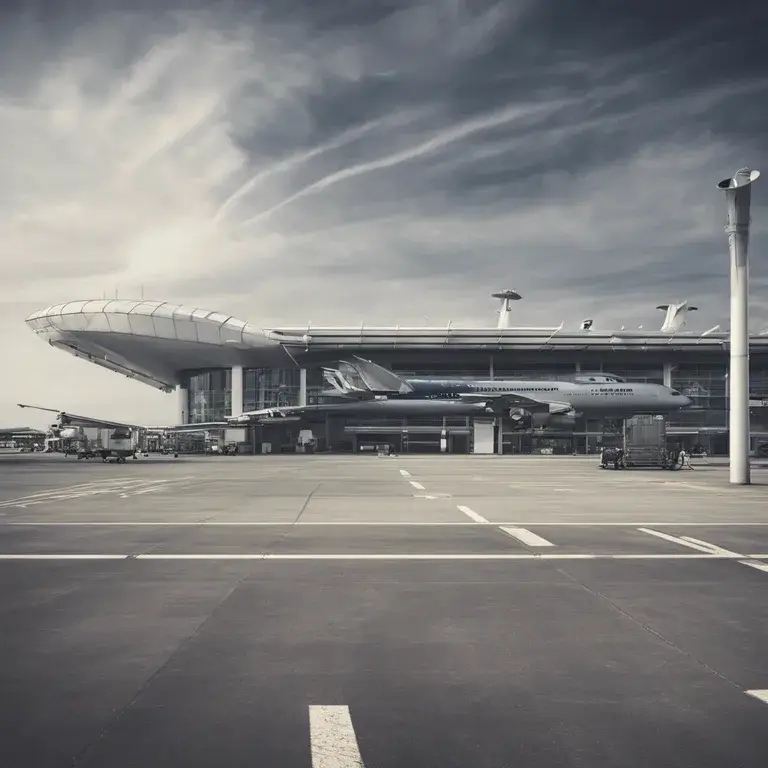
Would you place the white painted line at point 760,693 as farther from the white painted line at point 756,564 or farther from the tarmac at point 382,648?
the white painted line at point 756,564

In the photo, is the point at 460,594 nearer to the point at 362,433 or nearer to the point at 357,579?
the point at 357,579

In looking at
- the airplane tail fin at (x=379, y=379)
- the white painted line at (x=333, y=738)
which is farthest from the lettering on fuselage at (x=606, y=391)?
the white painted line at (x=333, y=738)

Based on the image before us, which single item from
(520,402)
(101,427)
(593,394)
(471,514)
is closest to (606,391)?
(593,394)

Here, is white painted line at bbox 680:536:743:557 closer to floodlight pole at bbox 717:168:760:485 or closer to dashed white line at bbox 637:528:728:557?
dashed white line at bbox 637:528:728:557

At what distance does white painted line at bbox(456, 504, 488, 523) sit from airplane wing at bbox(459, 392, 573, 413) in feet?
259

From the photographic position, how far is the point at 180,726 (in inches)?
212

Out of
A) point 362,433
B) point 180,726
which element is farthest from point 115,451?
point 180,726

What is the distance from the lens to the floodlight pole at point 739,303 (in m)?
35.2

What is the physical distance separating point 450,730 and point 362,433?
112m

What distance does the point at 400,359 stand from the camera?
121312 millimetres

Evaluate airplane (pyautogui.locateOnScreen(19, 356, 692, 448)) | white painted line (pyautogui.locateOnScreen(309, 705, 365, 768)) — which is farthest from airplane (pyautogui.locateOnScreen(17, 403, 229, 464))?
white painted line (pyautogui.locateOnScreen(309, 705, 365, 768))

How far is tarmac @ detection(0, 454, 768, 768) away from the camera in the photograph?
512 centimetres

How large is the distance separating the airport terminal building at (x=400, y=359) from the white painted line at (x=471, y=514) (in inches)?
3550

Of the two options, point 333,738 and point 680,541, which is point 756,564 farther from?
point 333,738
